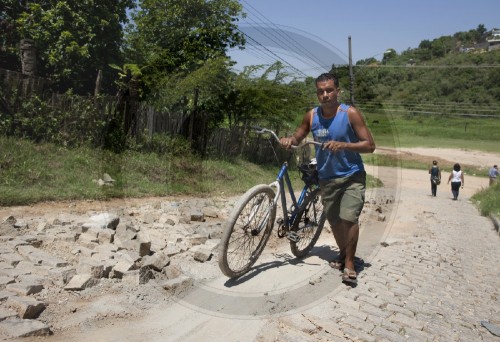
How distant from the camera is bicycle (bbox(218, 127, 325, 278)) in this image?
12.9 feet

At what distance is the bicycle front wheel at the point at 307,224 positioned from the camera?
4656mm

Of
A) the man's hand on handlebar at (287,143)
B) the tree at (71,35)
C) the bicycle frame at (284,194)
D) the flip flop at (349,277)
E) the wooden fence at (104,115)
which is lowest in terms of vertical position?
the flip flop at (349,277)

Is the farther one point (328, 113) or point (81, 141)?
point (81, 141)

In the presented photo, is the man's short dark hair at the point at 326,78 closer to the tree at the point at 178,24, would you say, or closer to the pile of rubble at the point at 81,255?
the pile of rubble at the point at 81,255

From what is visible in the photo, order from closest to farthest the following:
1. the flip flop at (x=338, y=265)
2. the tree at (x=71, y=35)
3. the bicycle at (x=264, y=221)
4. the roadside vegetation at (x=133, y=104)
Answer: the bicycle at (x=264, y=221) < the flip flop at (x=338, y=265) < the roadside vegetation at (x=133, y=104) < the tree at (x=71, y=35)

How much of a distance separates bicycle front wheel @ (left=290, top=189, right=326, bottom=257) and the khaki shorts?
421 millimetres

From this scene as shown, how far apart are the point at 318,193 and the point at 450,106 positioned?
65658 mm

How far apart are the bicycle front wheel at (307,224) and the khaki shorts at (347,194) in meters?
0.42

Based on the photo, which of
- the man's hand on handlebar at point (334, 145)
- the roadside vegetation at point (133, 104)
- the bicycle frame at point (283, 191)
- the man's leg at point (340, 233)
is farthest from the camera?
the roadside vegetation at point (133, 104)

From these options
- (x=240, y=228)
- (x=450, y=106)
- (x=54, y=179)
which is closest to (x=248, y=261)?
(x=240, y=228)

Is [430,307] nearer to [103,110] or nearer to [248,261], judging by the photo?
[248,261]

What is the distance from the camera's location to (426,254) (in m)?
5.91

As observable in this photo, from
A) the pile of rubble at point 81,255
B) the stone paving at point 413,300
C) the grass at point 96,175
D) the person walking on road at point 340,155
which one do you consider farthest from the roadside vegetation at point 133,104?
the person walking on road at point 340,155

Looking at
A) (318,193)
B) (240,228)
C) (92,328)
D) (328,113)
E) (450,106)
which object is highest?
(450,106)
